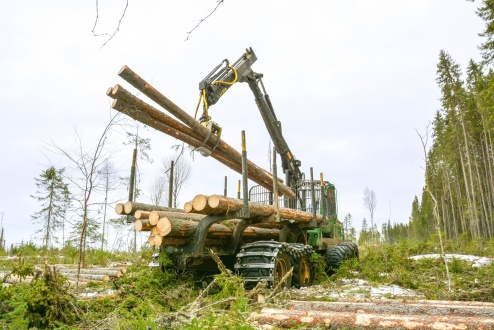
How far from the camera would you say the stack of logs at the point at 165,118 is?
243 inches

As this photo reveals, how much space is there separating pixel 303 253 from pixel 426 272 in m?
4.46

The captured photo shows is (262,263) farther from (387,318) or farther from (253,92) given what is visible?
(253,92)

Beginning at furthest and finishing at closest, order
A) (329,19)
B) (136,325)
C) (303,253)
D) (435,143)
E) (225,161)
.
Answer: (435,143), (225,161), (303,253), (136,325), (329,19)

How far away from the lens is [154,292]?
5.84 meters

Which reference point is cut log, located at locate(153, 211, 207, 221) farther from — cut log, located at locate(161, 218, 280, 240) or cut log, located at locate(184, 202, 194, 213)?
cut log, located at locate(184, 202, 194, 213)

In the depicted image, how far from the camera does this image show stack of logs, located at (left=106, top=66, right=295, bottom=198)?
616 centimetres

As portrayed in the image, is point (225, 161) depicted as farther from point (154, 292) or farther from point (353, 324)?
point (353, 324)

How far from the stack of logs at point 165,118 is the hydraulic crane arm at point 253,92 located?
476 mm

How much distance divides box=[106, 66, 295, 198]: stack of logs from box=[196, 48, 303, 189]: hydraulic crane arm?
18.7 inches

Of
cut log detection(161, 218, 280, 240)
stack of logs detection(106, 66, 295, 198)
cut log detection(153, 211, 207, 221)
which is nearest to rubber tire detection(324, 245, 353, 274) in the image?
cut log detection(161, 218, 280, 240)

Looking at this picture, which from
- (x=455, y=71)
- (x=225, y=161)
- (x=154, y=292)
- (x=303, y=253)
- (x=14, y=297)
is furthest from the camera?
(x=455, y=71)

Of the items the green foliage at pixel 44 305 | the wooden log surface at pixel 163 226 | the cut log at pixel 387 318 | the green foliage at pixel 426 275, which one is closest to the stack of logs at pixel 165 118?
the wooden log surface at pixel 163 226

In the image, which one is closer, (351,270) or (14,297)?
(14,297)

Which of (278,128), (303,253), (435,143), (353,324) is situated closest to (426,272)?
(303,253)
